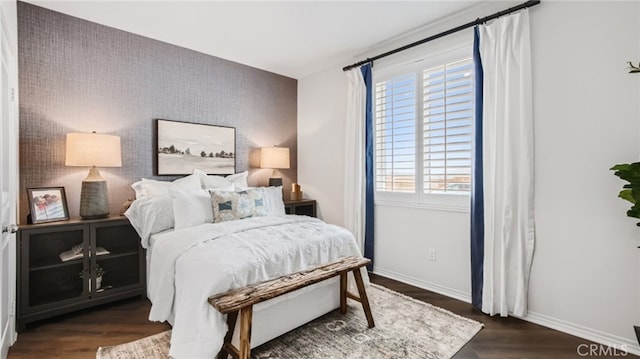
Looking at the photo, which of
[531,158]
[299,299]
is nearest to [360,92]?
[531,158]

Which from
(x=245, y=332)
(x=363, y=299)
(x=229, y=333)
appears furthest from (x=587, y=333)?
(x=229, y=333)

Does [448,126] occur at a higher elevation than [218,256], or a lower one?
higher

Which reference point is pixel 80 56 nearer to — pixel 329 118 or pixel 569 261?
pixel 329 118

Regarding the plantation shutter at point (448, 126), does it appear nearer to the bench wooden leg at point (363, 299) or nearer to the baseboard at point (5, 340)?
the bench wooden leg at point (363, 299)

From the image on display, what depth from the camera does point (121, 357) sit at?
1948mm

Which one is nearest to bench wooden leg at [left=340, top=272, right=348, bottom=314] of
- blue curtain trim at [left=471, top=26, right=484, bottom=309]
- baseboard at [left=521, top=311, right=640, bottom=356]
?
blue curtain trim at [left=471, top=26, right=484, bottom=309]

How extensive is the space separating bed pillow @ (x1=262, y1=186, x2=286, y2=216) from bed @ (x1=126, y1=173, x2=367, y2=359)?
0.03 m

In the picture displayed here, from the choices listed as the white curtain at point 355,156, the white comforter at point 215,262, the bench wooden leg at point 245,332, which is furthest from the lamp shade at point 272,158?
the bench wooden leg at point 245,332

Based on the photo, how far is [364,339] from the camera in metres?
2.15

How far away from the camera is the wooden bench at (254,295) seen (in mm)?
1658

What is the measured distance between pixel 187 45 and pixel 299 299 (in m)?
3.04

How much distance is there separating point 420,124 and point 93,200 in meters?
3.16

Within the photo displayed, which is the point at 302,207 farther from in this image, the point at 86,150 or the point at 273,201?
the point at 86,150

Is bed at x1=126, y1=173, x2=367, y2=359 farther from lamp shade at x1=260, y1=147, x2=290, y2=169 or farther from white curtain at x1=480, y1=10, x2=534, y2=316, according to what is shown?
white curtain at x1=480, y1=10, x2=534, y2=316
